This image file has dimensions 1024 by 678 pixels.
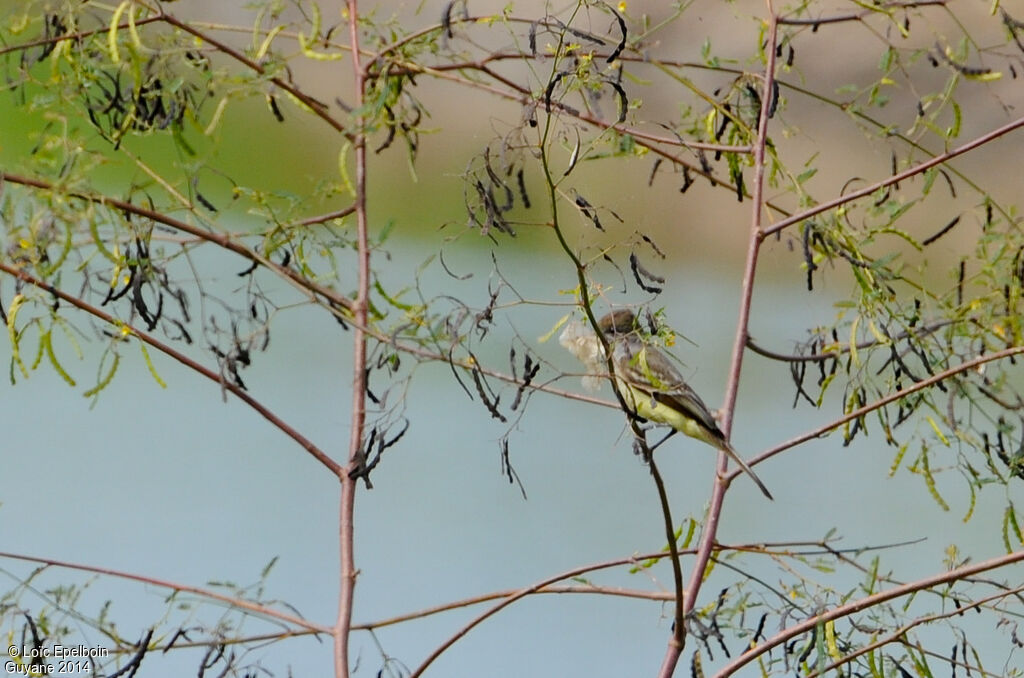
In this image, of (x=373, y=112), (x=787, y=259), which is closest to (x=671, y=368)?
(x=373, y=112)

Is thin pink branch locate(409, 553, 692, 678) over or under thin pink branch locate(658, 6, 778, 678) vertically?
under

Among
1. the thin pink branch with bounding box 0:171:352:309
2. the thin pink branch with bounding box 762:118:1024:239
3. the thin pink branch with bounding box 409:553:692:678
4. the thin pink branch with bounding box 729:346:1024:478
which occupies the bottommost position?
the thin pink branch with bounding box 409:553:692:678

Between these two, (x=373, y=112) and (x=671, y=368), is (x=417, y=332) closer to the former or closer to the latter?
(x=373, y=112)

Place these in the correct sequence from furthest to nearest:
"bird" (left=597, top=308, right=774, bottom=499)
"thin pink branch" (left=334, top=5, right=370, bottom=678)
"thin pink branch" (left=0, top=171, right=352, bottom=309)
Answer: "bird" (left=597, top=308, right=774, bottom=499), "thin pink branch" (left=334, top=5, right=370, bottom=678), "thin pink branch" (left=0, top=171, right=352, bottom=309)

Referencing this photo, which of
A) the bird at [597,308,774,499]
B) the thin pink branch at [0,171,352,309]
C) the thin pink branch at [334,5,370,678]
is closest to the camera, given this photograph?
the thin pink branch at [0,171,352,309]

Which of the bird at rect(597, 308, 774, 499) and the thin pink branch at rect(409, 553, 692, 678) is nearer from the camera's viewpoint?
the thin pink branch at rect(409, 553, 692, 678)

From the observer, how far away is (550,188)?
86cm

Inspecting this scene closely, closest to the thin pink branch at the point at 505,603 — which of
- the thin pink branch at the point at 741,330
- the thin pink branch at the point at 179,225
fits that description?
the thin pink branch at the point at 741,330

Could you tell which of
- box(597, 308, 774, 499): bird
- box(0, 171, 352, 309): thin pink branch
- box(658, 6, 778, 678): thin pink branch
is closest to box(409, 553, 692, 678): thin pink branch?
box(658, 6, 778, 678): thin pink branch

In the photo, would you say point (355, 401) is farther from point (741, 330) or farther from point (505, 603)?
point (741, 330)

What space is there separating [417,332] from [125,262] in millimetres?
270

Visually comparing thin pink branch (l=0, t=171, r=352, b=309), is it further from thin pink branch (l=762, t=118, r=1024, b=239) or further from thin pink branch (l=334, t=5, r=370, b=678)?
thin pink branch (l=762, t=118, r=1024, b=239)

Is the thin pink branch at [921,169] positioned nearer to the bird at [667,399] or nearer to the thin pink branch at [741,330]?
the thin pink branch at [741,330]

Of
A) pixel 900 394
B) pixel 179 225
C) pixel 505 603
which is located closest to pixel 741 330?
pixel 900 394
